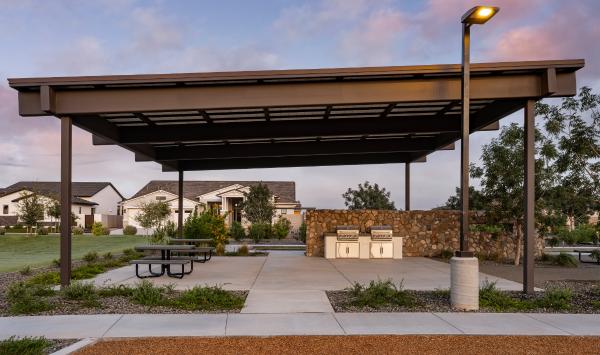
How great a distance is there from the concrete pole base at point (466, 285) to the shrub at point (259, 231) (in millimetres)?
24656

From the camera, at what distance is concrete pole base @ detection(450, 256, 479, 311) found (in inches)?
368

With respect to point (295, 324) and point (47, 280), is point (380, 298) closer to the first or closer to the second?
point (295, 324)

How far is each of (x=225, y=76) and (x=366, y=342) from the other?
5.93 metres

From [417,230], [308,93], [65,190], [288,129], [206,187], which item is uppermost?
[308,93]

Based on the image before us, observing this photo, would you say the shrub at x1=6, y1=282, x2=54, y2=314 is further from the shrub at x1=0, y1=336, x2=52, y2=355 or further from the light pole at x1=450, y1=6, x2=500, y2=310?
the light pole at x1=450, y1=6, x2=500, y2=310

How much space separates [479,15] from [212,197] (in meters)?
43.7

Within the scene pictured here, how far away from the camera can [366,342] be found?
709cm

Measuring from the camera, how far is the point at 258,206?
3875cm

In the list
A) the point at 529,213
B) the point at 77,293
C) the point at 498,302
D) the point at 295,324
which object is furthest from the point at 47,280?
the point at 529,213

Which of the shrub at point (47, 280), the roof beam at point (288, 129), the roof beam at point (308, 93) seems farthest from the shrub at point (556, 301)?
the shrub at point (47, 280)

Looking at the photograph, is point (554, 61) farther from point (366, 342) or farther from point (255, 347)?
point (255, 347)

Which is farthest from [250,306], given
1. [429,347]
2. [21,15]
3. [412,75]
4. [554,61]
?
[21,15]

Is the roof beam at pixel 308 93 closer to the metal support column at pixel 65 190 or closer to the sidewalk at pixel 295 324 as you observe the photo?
the metal support column at pixel 65 190

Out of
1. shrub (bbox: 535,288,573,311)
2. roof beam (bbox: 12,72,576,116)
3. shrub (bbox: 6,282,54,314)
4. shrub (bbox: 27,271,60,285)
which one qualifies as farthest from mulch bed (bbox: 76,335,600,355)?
shrub (bbox: 27,271,60,285)
